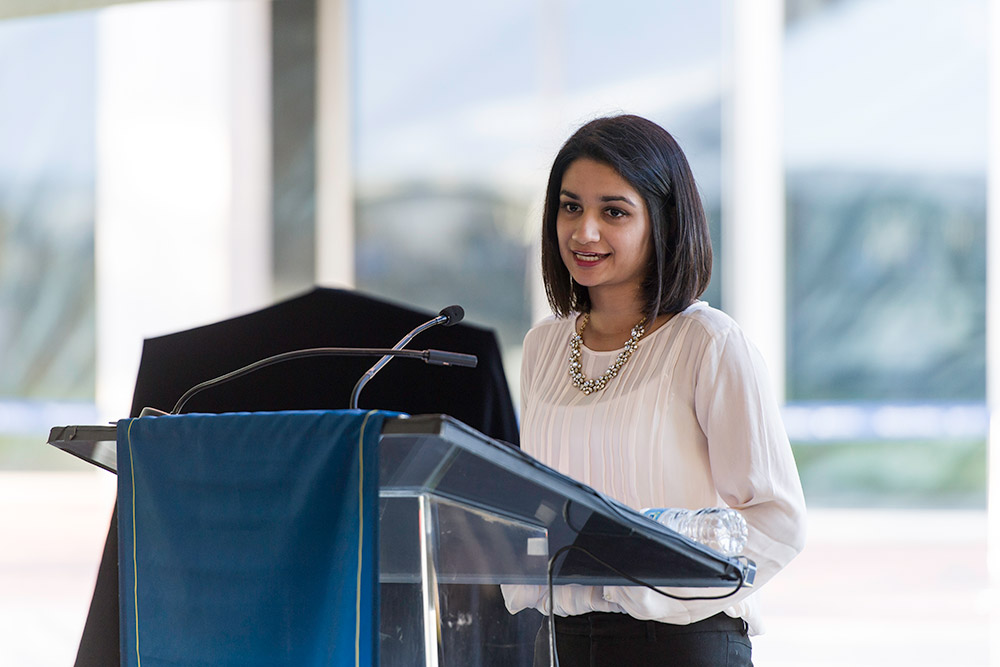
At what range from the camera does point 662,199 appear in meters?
1.71

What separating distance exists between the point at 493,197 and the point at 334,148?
3.54ft

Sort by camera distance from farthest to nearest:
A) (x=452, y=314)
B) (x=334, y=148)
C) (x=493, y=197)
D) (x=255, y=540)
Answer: (x=334, y=148) → (x=493, y=197) → (x=452, y=314) → (x=255, y=540)

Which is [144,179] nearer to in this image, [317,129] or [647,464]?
[317,129]

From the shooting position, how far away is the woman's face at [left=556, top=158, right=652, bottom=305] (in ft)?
5.50

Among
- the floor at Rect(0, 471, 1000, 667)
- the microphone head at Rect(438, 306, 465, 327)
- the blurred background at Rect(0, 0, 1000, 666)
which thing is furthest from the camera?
the blurred background at Rect(0, 0, 1000, 666)

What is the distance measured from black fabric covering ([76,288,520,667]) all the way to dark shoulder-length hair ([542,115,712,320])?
2.42 feet

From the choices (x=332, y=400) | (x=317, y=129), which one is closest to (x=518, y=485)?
(x=332, y=400)

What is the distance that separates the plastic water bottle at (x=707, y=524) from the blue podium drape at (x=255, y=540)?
391mm

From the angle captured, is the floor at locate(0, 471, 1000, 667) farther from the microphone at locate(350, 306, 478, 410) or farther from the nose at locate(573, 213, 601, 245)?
the microphone at locate(350, 306, 478, 410)

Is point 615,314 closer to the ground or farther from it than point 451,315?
farther from it

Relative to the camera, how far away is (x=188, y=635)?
1.26 m

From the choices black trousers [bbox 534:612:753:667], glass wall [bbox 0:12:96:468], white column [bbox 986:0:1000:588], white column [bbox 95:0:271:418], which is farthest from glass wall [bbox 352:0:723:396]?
black trousers [bbox 534:612:753:667]

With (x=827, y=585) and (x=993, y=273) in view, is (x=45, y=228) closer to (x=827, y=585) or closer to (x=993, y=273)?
(x=827, y=585)

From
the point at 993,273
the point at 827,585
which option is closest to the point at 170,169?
the point at 827,585
